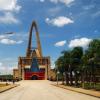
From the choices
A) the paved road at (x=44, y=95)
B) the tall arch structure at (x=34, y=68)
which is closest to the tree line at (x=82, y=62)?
the paved road at (x=44, y=95)

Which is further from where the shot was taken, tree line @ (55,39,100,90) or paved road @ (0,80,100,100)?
tree line @ (55,39,100,90)

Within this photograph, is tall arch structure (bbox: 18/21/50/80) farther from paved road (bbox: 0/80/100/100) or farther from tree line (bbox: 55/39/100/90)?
paved road (bbox: 0/80/100/100)

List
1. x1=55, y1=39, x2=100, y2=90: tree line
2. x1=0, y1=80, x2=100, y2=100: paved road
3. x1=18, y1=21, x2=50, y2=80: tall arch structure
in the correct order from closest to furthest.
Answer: x1=0, y1=80, x2=100, y2=100: paved road, x1=55, y1=39, x2=100, y2=90: tree line, x1=18, y1=21, x2=50, y2=80: tall arch structure

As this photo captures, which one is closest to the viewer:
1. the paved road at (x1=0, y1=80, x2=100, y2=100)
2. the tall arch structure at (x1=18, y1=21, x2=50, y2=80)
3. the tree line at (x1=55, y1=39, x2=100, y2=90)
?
the paved road at (x1=0, y1=80, x2=100, y2=100)

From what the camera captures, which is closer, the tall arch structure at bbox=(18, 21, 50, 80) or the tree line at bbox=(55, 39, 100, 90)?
the tree line at bbox=(55, 39, 100, 90)

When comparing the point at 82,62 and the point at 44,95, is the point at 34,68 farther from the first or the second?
the point at 44,95

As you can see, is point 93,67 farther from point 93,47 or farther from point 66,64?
point 66,64

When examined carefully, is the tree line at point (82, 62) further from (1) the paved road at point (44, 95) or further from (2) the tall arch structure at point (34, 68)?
(2) the tall arch structure at point (34, 68)

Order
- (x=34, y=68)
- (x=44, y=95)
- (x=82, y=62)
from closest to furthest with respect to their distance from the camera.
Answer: (x=44, y=95) < (x=82, y=62) < (x=34, y=68)

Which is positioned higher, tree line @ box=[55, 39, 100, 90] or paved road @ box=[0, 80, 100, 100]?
tree line @ box=[55, 39, 100, 90]

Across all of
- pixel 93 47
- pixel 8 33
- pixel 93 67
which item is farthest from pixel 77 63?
pixel 8 33

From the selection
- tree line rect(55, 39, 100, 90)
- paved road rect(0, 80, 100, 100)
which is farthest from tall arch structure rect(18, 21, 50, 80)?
paved road rect(0, 80, 100, 100)

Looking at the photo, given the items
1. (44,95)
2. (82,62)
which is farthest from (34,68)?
(44,95)

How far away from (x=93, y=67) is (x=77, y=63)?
1893 cm
